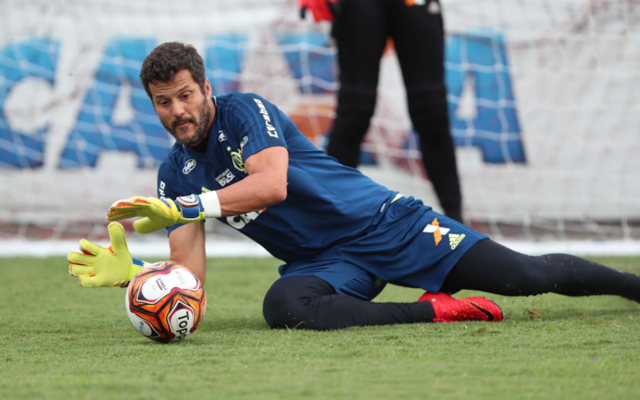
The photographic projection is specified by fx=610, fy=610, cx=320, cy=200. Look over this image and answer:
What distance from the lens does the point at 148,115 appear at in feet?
19.4

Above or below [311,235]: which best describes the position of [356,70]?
above

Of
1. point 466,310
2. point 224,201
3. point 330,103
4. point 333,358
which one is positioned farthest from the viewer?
point 330,103

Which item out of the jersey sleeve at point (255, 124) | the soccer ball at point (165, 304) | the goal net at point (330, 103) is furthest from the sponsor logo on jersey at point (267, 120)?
the goal net at point (330, 103)

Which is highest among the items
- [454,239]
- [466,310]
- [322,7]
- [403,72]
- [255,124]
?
[322,7]

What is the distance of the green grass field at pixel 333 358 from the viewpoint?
1190 millimetres

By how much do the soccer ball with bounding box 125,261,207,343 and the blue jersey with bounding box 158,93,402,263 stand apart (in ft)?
1.31

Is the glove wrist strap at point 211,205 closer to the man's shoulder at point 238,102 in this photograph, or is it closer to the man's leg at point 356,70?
the man's shoulder at point 238,102

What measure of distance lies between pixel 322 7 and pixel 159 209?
1769 mm

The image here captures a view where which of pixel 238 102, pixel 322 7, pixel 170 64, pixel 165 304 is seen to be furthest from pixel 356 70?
pixel 165 304

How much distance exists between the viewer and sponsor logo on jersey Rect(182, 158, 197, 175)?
2.18 m

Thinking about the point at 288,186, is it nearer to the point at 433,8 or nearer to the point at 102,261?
the point at 102,261

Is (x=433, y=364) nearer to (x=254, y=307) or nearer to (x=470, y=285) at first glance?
(x=470, y=285)

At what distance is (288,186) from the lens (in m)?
2.15

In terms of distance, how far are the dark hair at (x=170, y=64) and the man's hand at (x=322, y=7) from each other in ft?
3.81
